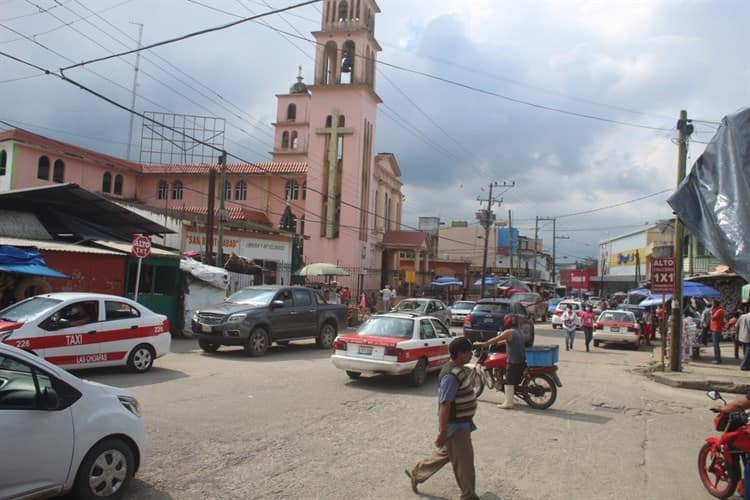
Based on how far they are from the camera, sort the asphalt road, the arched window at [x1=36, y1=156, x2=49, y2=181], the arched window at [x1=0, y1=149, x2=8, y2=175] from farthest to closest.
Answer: the arched window at [x1=36, y1=156, x2=49, y2=181], the arched window at [x1=0, y1=149, x2=8, y2=175], the asphalt road

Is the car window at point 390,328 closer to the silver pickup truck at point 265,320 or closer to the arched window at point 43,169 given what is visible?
the silver pickup truck at point 265,320

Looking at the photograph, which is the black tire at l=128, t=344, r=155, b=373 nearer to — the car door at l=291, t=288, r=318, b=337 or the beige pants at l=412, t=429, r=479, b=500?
the car door at l=291, t=288, r=318, b=337

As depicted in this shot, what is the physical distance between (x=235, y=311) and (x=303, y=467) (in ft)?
30.2

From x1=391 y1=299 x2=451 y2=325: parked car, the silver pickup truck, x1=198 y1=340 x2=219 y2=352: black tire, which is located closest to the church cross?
x1=391 y1=299 x2=451 y2=325: parked car

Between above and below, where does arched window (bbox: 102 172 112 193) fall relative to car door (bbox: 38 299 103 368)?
above

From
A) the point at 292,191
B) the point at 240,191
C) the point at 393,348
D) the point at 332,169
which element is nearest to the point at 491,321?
the point at 393,348

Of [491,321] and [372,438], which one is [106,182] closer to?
[491,321]

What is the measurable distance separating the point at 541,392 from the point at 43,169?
42.6 m

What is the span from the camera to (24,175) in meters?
40.8

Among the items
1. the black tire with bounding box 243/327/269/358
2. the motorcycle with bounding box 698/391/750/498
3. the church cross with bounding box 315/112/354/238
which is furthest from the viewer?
the church cross with bounding box 315/112/354/238

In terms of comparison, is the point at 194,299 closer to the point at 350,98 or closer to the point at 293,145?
the point at 350,98

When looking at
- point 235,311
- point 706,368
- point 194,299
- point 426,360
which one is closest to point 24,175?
point 194,299

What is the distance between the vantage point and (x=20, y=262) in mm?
13500

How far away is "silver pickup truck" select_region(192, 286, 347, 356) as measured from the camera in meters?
14.9
